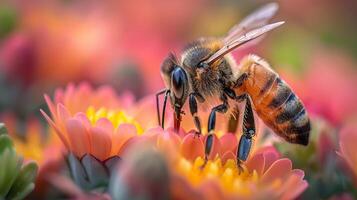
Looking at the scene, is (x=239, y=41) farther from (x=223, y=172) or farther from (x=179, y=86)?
(x=223, y=172)

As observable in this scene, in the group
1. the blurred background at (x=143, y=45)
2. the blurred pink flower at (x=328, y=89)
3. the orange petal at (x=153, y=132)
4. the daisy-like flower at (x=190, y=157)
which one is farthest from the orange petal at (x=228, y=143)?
the blurred pink flower at (x=328, y=89)

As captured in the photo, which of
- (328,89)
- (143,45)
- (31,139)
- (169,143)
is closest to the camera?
(169,143)

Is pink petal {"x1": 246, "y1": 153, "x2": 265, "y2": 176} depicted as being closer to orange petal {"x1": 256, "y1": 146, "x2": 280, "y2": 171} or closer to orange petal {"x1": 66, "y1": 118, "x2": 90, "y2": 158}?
orange petal {"x1": 256, "y1": 146, "x2": 280, "y2": 171}

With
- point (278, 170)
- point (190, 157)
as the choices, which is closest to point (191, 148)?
point (190, 157)

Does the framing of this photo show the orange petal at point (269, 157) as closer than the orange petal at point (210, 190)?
No

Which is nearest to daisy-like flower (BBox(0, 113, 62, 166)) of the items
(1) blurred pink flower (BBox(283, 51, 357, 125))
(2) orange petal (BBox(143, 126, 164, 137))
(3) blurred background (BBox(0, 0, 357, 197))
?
(3) blurred background (BBox(0, 0, 357, 197))

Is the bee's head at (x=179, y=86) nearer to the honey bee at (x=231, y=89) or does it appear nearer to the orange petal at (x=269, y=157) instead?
the honey bee at (x=231, y=89)

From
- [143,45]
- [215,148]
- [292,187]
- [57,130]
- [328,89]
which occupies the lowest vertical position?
[292,187]
